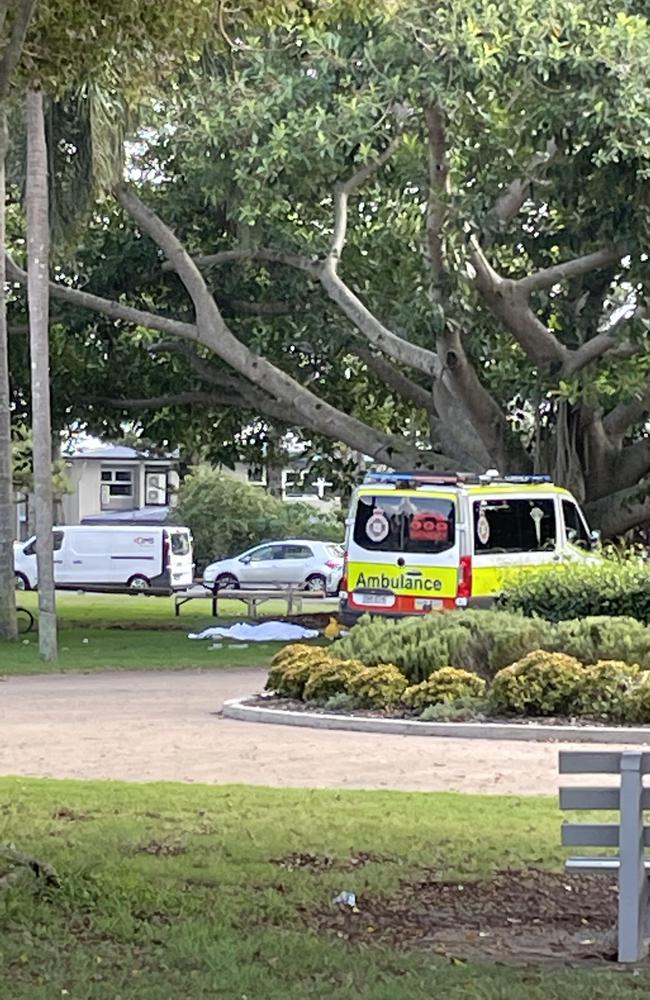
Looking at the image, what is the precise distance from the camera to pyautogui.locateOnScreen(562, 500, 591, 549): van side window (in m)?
23.8

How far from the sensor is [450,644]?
1659 cm

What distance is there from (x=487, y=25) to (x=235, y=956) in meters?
17.4

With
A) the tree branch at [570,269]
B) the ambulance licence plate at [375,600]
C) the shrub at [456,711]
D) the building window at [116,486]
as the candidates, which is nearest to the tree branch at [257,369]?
the tree branch at [570,269]

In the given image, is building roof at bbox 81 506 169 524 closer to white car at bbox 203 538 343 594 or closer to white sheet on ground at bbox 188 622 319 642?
white car at bbox 203 538 343 594

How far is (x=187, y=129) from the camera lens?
26.6 metres

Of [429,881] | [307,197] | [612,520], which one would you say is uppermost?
[307,197]

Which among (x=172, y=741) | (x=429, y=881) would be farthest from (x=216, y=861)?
(x=172, y=741)

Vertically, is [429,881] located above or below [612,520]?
below

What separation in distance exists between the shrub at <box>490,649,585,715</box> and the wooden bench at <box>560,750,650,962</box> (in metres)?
7.73

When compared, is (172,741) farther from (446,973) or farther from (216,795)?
(446,973)

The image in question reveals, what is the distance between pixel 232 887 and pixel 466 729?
6.82 meters

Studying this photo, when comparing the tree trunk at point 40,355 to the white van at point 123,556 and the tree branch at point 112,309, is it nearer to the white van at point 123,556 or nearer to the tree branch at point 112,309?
the tree branch at point 112,309

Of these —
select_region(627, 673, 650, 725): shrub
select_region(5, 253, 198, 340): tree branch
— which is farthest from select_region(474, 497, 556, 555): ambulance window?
select_region(627, 673, 650, 725): shrub

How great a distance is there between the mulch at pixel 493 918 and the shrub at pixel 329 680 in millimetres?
7604
